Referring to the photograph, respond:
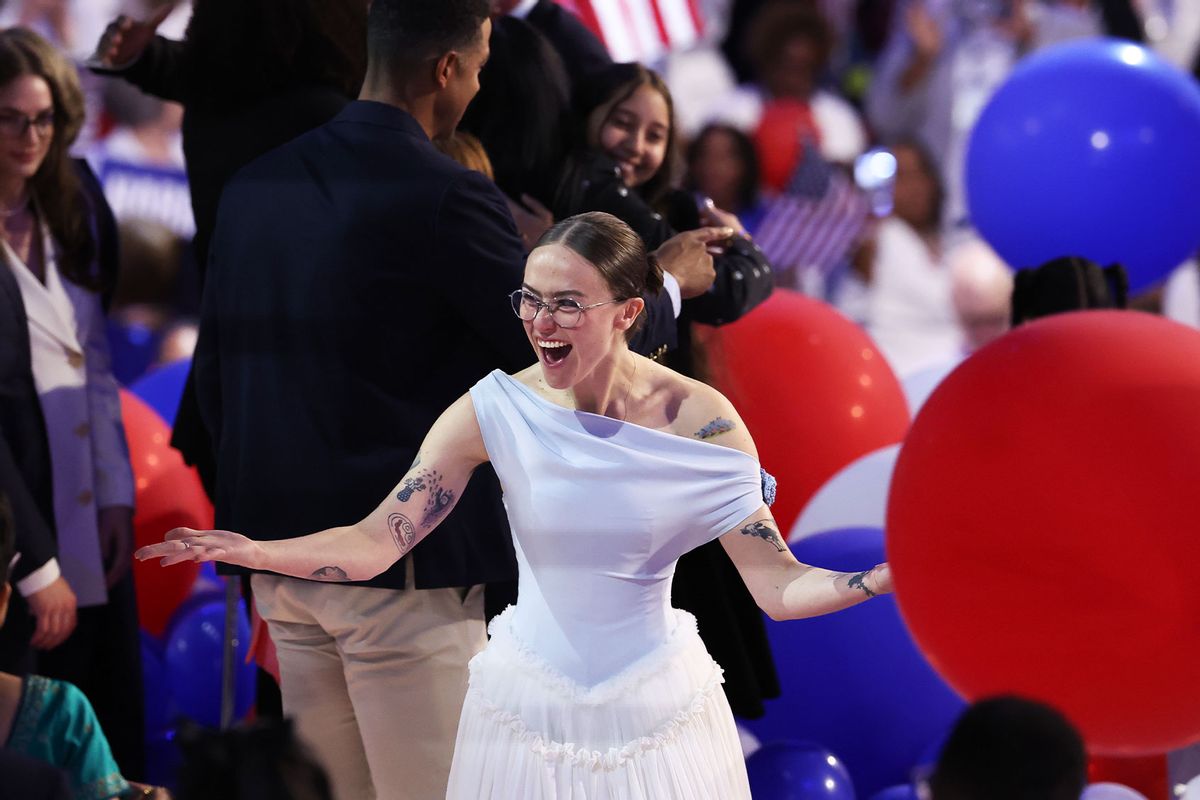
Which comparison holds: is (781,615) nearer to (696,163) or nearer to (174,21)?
(696,163)

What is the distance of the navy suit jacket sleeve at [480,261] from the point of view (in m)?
3.16

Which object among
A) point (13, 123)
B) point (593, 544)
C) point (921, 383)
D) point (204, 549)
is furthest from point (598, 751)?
point (921, 383)

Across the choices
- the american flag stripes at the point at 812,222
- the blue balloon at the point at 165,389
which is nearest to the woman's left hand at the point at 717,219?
the blue balloon at the point at 165,389

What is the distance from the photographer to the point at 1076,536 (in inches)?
130

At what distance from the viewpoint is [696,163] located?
8031 millimetres

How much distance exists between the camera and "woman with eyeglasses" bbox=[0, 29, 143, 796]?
13.6 feet

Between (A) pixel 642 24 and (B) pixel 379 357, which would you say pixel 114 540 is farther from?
(A) pixel 642 24

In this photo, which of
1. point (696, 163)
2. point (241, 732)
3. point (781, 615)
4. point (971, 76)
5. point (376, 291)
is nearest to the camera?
point (241, 732)

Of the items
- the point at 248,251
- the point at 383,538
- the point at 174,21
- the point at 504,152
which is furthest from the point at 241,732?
the point at 174,21

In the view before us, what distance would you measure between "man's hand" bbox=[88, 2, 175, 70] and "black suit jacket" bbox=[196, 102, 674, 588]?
2.81 feet

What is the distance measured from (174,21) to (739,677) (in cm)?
620

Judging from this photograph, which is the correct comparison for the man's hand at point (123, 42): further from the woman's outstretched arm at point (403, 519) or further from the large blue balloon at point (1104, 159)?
the large blue balloon at point (1104, 159)

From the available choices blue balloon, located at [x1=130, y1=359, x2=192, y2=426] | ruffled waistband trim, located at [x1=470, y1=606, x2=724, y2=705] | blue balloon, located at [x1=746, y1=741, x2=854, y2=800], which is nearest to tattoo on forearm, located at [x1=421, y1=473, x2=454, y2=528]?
ruffled waistband trim, located at [x1=470, y1=606, x2=724, y2=705]

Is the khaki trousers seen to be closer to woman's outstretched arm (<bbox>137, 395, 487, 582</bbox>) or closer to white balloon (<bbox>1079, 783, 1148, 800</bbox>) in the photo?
woman's outstretched arm (<bbox>137, 395, 487, 582</bbox>)
